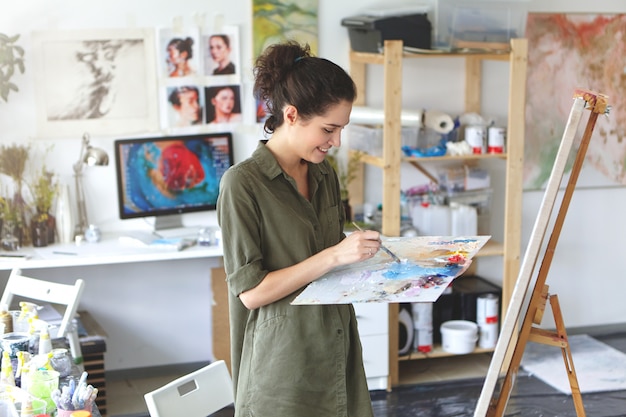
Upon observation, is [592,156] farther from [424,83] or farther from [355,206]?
[355,206]

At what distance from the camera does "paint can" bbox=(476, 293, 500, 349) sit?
4477 millimetres

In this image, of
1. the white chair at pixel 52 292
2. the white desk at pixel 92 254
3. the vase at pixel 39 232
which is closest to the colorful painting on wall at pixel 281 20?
the white desk at pixel 92 254

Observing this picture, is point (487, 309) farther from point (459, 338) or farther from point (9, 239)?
point (9, 239)

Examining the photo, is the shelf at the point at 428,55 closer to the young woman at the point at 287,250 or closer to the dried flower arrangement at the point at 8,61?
the dried flower arrangement at the point at 8,61

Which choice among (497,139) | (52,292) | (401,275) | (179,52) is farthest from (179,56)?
(401,275)

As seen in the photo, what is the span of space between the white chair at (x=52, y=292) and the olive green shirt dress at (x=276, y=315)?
55.3 inches

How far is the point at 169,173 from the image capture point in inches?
170

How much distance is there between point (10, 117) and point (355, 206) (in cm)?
173

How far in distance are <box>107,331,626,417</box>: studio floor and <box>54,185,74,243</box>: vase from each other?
79cm

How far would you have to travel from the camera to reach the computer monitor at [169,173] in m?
4.25

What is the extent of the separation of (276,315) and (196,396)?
1.47 feet

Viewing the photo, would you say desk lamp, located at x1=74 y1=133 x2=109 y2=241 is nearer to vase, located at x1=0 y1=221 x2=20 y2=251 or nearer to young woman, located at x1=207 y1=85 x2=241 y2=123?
vase, located at x1=0 y1=221 x2=20 y2=251

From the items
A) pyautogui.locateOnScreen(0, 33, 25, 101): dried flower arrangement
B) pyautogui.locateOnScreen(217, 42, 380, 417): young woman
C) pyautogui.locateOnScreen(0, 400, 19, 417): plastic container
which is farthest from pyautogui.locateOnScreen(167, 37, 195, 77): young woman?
pyautogui.locateOnScreen(0, 400, 19, 417): plastic container

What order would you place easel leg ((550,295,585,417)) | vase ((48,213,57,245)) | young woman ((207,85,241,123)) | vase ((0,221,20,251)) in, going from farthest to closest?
young woman ((207,85,241,123)), vase ((48,213,57,245)), vase ((0,221,20,251)), easel leg ((550,295,585,417))
